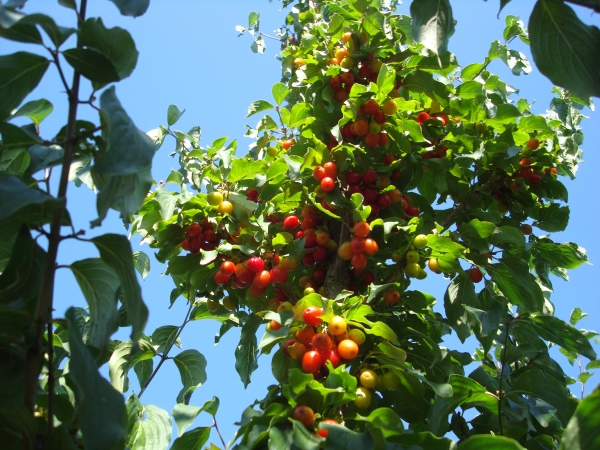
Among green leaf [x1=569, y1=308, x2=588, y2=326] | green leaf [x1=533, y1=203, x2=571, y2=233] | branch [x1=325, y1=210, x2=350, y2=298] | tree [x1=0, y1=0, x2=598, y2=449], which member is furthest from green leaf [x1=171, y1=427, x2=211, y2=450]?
green leaf [x1=569, y1=308, x2=588, y2=326]

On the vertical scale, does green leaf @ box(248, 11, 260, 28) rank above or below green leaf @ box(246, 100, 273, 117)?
above

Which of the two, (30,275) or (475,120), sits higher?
(475,120)

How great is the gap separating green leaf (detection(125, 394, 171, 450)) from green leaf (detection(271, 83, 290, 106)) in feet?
6.48

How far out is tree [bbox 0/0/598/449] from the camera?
1.26 meters

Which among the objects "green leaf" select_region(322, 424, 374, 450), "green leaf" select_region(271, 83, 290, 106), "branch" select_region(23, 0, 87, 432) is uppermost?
"green leaf" select_region(271, 83, 290, 106)

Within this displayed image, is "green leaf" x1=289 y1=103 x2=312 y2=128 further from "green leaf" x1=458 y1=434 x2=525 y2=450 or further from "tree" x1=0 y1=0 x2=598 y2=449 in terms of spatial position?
"green leaf" x1=458 y1=434 x2=525 y2=450

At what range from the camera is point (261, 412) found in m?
1.99

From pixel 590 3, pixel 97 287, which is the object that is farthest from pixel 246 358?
pixel 590 3

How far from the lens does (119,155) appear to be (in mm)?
1052

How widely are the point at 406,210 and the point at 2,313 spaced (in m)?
2.12

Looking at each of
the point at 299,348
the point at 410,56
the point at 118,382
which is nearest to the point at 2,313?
the point at 299,348

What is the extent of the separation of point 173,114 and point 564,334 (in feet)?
7.78

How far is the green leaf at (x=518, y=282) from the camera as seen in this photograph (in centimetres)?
275

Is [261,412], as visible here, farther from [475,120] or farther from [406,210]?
[475,120]
